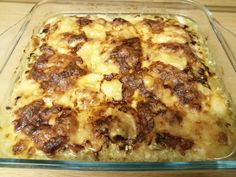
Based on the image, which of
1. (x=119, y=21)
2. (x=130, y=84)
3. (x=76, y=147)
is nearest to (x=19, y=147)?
(x=76, y=147)

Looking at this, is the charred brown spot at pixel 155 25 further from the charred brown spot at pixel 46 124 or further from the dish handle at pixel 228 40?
the charred brown spot at pixel 46 124

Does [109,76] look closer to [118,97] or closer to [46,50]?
[118,97]

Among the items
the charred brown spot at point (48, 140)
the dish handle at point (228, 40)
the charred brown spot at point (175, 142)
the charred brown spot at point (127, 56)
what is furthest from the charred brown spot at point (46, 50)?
the dish handle at point (228, 40)

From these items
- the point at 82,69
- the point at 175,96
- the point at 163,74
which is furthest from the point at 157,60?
the point at 82,69

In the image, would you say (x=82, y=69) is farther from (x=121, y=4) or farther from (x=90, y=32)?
(x=121, y=4)

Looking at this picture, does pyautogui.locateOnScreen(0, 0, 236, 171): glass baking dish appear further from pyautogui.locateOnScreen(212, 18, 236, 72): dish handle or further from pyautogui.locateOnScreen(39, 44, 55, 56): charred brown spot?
pyautogui.locateOnScreen(39, 44, 55, 56): charred brown spot

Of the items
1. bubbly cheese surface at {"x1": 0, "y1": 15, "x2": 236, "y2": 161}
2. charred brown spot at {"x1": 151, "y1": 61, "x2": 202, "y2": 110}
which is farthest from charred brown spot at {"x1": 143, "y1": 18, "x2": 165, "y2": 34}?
charred brown spot at {"x1": 151, "y1": 61, "x2": 202, "y2": 110}

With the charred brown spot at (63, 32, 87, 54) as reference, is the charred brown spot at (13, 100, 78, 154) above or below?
below
